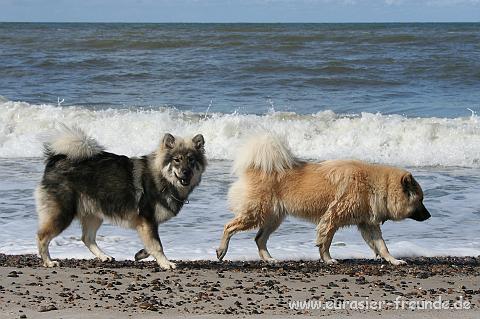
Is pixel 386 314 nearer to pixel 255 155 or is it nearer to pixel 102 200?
pixel 255 155

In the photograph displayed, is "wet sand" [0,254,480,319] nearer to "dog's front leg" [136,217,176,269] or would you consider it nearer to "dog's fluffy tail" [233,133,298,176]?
"dog's front leg" [136,217,176,269]

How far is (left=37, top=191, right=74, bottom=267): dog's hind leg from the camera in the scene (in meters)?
6.68

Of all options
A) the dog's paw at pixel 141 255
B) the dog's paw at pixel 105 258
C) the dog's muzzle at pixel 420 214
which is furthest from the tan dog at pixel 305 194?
the dog's paw at pixel 105 258

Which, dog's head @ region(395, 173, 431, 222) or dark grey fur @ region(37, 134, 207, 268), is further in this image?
dog's head @ region(395, 173, 431, 222)

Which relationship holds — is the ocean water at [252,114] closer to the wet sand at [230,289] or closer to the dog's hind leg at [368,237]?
the dog's hind leg at [368,237]

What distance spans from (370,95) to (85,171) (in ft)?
46.1

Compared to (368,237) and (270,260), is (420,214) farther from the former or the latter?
(270,260)

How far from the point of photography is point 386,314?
16.8ft

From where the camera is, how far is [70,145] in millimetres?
6719

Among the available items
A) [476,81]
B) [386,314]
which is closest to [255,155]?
[386,314]

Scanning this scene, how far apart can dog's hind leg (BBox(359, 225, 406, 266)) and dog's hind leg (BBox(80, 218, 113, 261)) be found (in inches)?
89.5

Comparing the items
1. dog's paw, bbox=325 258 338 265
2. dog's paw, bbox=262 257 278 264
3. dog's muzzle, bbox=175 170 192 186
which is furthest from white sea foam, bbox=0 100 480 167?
dog's muzzle, bbox=175 170 192 186

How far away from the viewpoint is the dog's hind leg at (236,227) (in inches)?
274

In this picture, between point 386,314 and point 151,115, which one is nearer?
point 386,314
